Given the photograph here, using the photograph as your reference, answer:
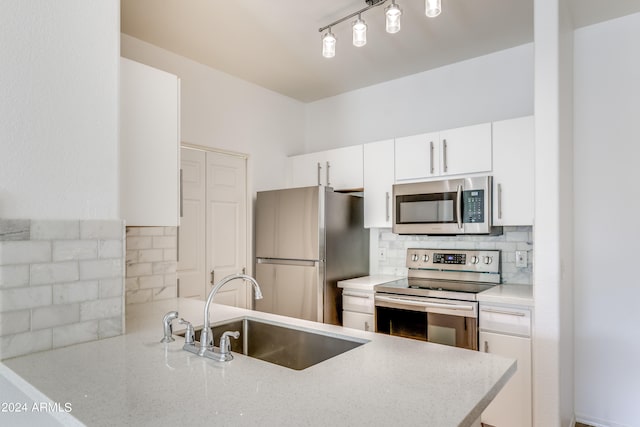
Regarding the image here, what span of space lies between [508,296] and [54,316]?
2311 mm

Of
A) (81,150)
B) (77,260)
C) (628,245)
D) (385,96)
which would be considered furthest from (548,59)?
(77,260)

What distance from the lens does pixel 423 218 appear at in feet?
9.73

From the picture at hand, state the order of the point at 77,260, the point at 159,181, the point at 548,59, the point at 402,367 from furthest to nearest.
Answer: the point at 548,59 → the point at 159,181 → the point at 77,260 → the point at 402,367

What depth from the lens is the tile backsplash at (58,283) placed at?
129cm

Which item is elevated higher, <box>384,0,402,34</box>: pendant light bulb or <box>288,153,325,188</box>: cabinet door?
<box>384,0,402,34</box>: pendant light bulb

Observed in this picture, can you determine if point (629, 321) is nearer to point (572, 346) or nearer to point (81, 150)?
point (572, 346)

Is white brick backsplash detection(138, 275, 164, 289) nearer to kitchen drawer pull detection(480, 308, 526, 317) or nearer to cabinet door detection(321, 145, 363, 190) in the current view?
cabinet door detection(321, 145, 363, 190)

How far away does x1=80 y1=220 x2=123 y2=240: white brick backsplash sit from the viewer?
1.47 m

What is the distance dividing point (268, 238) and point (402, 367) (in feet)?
7.63

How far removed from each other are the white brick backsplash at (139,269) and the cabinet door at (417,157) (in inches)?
77.2

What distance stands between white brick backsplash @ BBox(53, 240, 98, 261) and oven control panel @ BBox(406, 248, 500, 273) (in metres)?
2.47

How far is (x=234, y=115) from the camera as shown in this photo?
3.49m

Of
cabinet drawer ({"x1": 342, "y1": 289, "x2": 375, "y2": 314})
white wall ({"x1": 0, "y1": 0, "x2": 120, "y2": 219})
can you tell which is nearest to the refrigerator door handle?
cabinet drawer ({"x1": 342, "y1": 289, "x2": 375, "y2": 314})

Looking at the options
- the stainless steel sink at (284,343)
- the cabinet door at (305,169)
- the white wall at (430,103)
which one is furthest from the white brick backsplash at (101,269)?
the white wall at (430,103)
